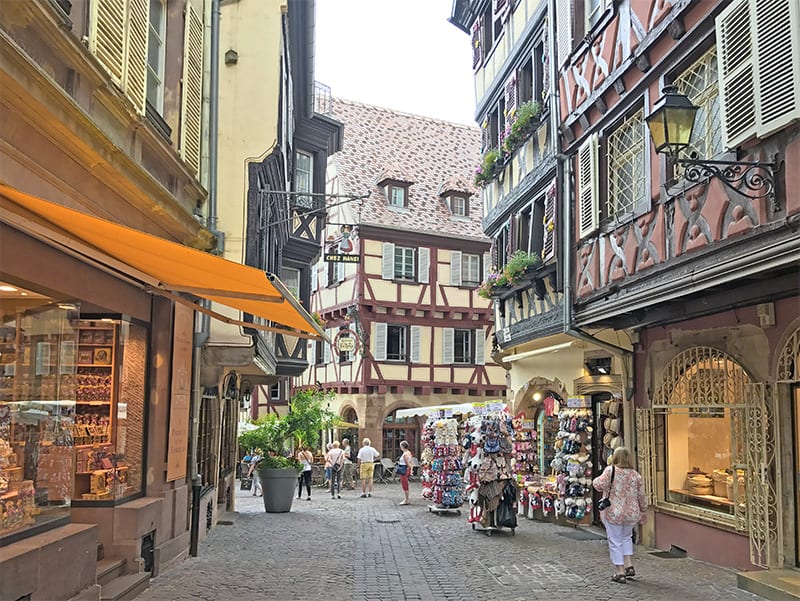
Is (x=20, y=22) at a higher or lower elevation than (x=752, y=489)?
higher

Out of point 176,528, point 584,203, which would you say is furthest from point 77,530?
point 584,203

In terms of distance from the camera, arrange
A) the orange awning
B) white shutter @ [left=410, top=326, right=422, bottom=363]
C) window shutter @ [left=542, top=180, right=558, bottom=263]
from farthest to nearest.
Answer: white shutter @ [left=410, top=326, right=422, bottom=363] → window shutter @ [left=542, top=180, right=558, bottom=263] → the orange awning

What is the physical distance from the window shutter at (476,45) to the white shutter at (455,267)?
1168cm

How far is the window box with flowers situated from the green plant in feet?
18.2

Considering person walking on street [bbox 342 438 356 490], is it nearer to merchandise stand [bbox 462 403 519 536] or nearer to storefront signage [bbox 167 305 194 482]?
merchandise stand [bbox 462 403 519 536]

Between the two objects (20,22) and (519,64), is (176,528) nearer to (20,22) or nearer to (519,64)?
(20,22)

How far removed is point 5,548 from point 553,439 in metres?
12.5

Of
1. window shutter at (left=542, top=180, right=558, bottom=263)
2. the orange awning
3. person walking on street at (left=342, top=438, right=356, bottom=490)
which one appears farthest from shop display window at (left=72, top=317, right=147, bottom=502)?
person walking on street at (left=342, top=438, right=356, bottom=490)

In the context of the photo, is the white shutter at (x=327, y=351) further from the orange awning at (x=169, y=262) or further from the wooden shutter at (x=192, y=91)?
the orange awning at (x=169, y=262)

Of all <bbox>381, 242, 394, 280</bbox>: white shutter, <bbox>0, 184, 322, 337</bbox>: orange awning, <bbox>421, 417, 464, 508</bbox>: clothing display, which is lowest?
<bbox>421, 417, 464, 508</bbox>: clothing display

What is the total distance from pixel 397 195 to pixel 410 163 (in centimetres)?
311

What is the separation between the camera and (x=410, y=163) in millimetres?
35125

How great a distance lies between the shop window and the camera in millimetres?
9547

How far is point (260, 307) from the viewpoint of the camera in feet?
25.8
